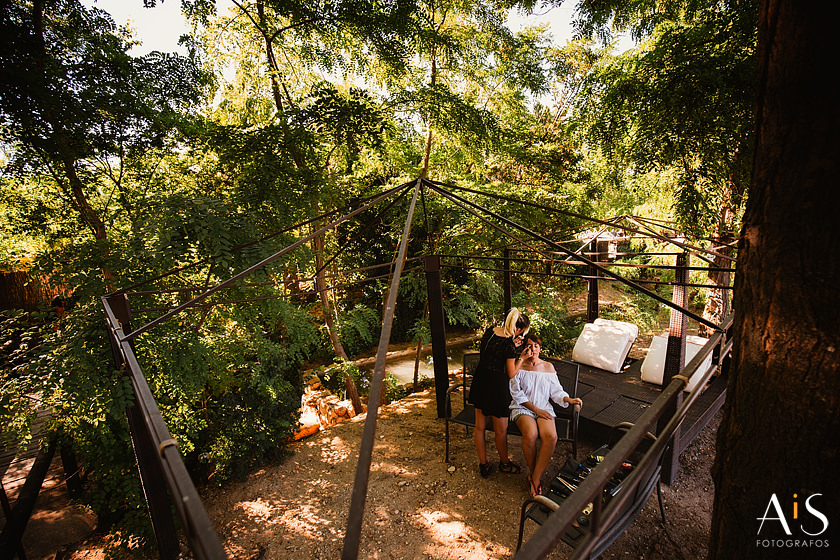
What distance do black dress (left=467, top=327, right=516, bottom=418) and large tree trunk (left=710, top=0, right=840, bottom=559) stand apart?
212 cm

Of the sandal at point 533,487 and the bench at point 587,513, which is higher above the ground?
the bench at point 587,513

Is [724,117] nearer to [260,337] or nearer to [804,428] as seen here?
[804,428]

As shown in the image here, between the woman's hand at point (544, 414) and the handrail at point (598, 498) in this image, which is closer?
the handrail at point (598, 498)

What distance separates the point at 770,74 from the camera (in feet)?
4.01

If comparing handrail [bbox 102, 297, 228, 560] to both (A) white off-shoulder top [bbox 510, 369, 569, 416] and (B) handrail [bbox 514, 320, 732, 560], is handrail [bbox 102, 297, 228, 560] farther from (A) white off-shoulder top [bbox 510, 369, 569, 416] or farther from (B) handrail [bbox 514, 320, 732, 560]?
(A) white off-shoulder top [bbox 510, 369, 569, 416]

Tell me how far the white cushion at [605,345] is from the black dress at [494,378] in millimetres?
3102

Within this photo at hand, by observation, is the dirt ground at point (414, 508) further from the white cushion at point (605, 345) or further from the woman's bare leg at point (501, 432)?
the white cushion at point (605, 345)

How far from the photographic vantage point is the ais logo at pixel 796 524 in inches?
46.1

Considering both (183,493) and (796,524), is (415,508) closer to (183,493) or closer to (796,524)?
(796,524)

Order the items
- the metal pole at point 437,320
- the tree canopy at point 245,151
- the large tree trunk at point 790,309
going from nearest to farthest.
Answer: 1. the large tree trunk at point 790,309
2. the tree canopy at point 245,151
3. the metal pole at point 437,320

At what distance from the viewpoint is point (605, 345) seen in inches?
233

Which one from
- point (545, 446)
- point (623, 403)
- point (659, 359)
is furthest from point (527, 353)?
point (659, 359)

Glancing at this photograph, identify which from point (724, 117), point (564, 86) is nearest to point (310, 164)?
point (724, 117)

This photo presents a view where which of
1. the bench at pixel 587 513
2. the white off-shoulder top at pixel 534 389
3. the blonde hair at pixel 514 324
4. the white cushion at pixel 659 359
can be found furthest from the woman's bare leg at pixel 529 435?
the white cushion at pixel 659 359
